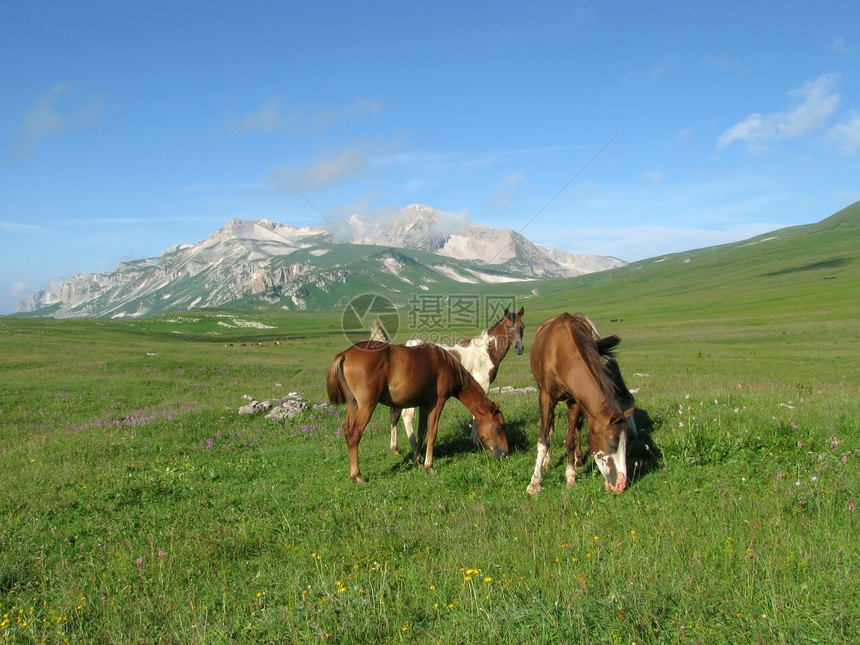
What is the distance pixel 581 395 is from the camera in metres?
8.47

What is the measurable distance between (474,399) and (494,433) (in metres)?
0.97

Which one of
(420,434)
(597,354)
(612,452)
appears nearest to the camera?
(612,452)

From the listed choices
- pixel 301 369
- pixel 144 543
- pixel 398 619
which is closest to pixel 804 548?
pixel 398 619

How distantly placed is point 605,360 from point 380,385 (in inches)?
169

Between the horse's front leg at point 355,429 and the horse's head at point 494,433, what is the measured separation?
2.28m

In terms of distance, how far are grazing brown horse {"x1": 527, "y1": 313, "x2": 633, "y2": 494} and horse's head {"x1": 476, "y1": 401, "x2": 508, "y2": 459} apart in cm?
134

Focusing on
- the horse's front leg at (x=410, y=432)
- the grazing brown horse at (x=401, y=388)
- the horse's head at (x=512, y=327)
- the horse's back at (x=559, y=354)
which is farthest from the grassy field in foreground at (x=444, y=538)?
the horse's head at (x=512, y=327)

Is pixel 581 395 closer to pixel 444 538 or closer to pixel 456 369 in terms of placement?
pixel 444 538

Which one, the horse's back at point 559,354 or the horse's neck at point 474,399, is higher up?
the horse's back at point 559,354

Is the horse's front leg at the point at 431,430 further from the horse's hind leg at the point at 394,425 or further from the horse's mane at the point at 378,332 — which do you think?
the horse's mane at the point at 378,332

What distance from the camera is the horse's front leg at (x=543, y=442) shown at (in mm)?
8695

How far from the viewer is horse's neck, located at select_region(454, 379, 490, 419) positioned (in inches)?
449

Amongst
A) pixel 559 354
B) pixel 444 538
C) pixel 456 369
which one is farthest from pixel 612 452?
pixel 456 369

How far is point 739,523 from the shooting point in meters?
6.11
